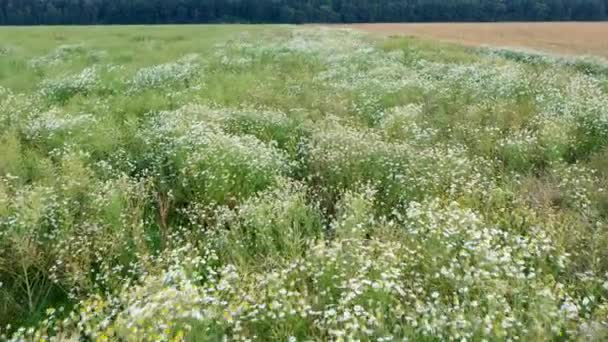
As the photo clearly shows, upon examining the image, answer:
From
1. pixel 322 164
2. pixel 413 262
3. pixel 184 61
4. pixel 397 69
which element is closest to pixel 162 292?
pixel 413 262

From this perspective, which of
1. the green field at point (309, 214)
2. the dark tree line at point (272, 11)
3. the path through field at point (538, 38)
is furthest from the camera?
the dark tree line at point (272, 11)

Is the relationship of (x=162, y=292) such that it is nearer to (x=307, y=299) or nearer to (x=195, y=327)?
(x=195, y=327)

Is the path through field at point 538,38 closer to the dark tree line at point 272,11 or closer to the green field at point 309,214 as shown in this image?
the green field at point 309,214

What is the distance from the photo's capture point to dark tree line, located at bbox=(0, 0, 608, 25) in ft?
215

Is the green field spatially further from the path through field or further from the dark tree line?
the dark tree line

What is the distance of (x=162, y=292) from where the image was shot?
10.8 feet

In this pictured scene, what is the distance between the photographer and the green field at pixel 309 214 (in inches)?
128

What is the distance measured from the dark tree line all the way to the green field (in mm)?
63221

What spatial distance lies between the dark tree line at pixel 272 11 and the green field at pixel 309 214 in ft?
207

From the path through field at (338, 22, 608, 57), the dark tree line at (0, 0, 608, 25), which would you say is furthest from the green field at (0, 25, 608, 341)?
the dark tree line at (0, 0, 608, 25)

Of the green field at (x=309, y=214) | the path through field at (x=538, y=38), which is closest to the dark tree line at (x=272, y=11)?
the path through field at (x=538, y=38)

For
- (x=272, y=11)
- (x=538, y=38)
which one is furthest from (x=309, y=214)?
(x=272, y=11)

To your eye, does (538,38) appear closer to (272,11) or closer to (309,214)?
(309,214)

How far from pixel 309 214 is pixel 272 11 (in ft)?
234
